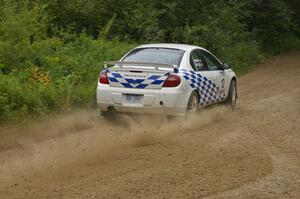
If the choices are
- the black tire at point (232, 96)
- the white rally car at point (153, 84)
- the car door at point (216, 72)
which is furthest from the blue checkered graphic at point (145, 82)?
the black tire at point (232, 96)

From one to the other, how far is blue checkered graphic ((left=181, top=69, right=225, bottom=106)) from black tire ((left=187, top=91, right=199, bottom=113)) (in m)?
0.13

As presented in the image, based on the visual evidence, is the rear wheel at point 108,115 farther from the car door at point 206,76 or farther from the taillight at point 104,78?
the car door at point 206,76

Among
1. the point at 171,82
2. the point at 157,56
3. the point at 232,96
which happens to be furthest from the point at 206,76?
the point at 232,96

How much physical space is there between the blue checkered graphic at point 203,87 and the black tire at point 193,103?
0.13 meters

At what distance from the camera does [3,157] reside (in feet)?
28.0

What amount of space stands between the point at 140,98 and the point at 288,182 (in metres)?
4.03

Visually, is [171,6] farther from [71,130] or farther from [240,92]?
[71,130]

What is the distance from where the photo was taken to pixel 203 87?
1175 cm

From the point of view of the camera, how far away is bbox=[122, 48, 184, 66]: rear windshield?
11430 mm

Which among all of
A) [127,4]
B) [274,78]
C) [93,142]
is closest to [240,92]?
[274,78]

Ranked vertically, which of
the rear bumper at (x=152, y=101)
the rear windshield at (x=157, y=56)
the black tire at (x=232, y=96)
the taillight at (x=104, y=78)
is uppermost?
the rear windshield at (x=157, y=56)

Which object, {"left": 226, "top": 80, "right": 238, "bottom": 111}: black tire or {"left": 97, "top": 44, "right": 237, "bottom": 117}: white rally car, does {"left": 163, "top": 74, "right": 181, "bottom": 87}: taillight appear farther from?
{"left": 226, "top": 80, "right": 238, "bottom": 111}: black tire

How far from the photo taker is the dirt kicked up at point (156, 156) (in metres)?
6.83

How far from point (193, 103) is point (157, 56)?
117 centimetres
